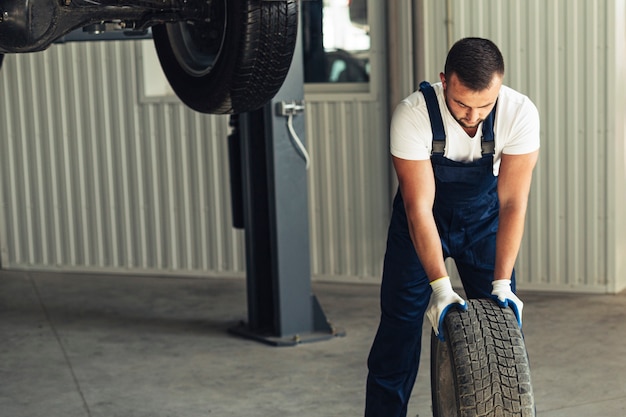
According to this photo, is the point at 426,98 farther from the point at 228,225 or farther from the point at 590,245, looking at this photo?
the point at 228,225

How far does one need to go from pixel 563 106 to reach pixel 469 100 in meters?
2.87

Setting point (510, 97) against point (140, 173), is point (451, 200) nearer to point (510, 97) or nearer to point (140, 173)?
point (510, 97)

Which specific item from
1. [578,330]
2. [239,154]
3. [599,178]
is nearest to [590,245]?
[599,178]

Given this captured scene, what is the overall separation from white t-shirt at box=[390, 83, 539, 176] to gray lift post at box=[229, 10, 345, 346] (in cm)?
172

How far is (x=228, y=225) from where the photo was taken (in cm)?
614

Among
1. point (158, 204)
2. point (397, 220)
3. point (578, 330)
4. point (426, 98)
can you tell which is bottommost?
point (578, 330)

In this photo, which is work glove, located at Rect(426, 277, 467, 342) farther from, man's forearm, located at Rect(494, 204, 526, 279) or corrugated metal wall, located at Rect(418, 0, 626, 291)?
corrugated metal wall, located at Rect(418, 0, 626, 291)

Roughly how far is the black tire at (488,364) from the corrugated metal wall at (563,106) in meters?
3.00

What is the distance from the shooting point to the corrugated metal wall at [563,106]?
5375 millimetres

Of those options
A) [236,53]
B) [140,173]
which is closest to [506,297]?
[236,53]

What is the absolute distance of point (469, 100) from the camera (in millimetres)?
2750

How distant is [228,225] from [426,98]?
11.0 ft

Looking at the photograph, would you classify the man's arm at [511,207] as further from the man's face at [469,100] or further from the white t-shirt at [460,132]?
the man's face at [469,100]

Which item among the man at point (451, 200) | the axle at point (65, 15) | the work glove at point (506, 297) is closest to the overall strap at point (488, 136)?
the man at point (451, 200)
